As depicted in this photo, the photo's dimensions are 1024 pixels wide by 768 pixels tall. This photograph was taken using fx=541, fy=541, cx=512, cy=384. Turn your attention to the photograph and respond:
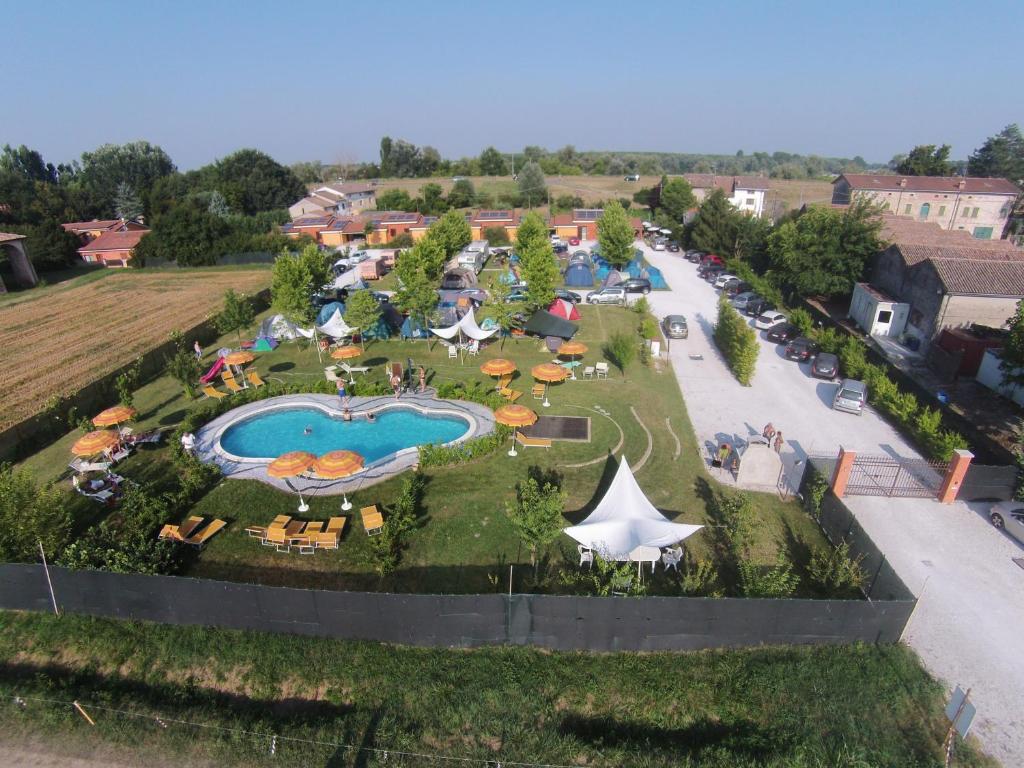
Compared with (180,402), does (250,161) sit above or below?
above

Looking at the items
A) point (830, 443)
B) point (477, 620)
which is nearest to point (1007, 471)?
point (830, 443)

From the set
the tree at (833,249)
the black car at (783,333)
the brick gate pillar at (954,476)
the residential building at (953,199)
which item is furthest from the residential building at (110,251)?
the residential building at (953,199)

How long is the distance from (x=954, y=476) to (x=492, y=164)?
115 meters

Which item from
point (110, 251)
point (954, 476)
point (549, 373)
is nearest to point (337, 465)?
point (549, 373)

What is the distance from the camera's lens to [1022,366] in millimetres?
19953

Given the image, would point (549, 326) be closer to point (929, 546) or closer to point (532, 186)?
point (929, 546)

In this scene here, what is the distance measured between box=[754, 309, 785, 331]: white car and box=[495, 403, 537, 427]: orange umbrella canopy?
69.9ft

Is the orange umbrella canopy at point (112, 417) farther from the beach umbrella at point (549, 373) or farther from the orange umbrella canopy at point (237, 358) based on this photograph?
the beach umbrella at point (549, 373)

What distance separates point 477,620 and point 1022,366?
21933 mm

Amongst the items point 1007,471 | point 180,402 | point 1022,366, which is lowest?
point 180,402

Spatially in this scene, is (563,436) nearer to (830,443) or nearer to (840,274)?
(830,443)

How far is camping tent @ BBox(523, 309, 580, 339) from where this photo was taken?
3009cm

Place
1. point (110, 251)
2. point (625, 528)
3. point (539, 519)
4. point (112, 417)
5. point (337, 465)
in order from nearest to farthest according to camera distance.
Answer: point (539, 519)
point (625, 528)
point (337, 465)
point (112, 417)
point (110, 251)

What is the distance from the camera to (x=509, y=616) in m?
12.1
